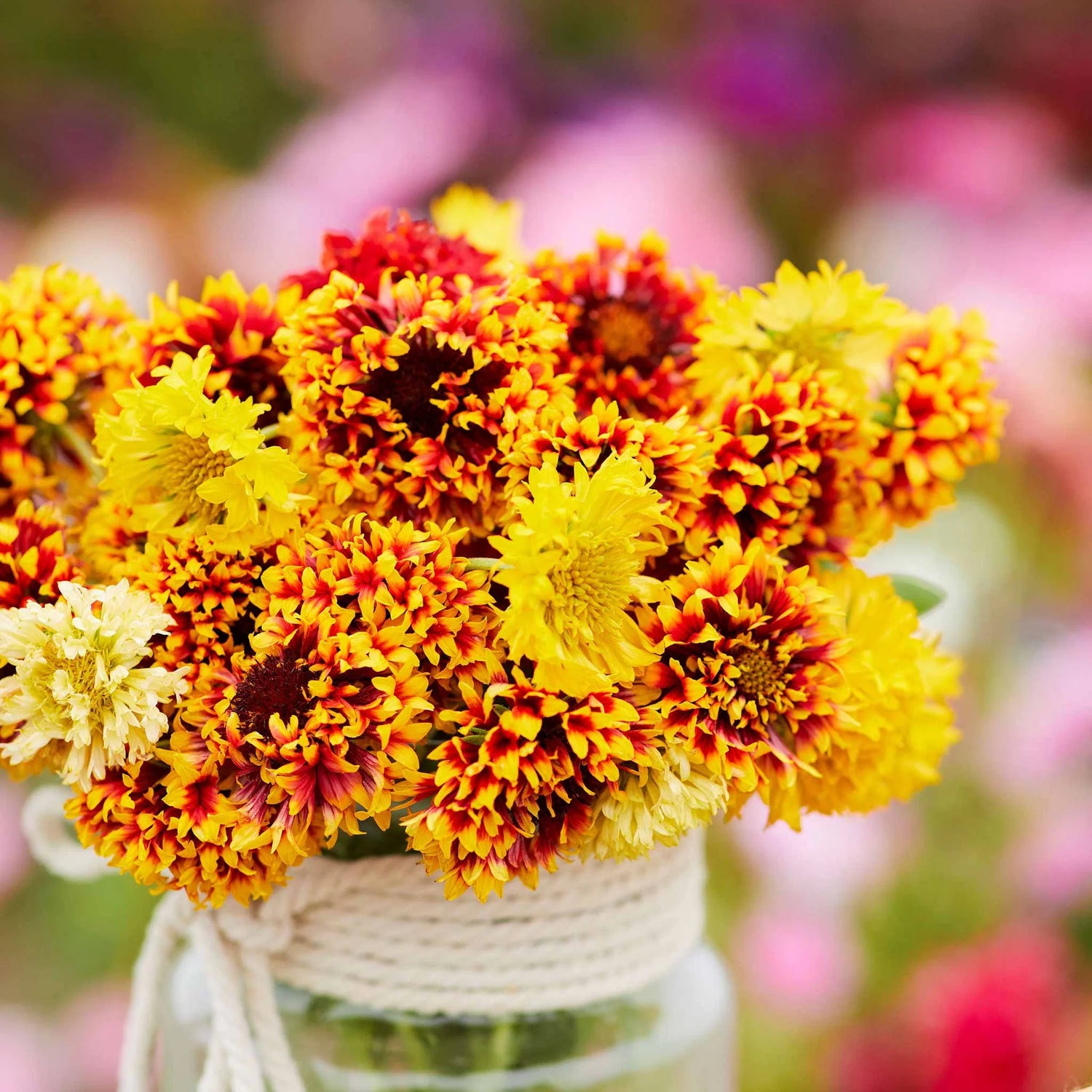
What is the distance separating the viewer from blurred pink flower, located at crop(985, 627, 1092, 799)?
1.09m

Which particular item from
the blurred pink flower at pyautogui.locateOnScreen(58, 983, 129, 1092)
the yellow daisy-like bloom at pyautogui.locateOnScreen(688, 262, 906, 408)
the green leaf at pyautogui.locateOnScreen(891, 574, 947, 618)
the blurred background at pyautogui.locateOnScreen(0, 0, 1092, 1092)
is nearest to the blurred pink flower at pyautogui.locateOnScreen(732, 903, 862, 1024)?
the blurred background at pyautogui.locateOnScreen(0, 0, 1092, 1092)

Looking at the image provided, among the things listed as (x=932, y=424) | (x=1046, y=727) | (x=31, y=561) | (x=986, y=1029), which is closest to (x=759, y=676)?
(x=932, y=424)

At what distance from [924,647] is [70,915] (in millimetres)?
1057

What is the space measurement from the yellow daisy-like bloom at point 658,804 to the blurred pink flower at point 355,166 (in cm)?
105

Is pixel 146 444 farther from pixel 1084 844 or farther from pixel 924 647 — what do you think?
pixel 1084 844

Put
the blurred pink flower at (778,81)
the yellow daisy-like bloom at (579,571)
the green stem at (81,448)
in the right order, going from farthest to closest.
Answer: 1. the blurred pink flower at (778,81)
2. the green stem at (81,448)
3. the yellow daisy-like bloom at (579,571)

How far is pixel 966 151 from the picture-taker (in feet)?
4.48

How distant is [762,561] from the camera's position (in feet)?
1.28

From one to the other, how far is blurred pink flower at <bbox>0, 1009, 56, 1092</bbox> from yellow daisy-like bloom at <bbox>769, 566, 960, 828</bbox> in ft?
3.25

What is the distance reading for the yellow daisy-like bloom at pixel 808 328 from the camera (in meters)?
0.43

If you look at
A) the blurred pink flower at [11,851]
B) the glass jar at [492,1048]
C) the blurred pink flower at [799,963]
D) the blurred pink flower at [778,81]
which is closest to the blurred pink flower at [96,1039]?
the blurred pink flower at [11,851]

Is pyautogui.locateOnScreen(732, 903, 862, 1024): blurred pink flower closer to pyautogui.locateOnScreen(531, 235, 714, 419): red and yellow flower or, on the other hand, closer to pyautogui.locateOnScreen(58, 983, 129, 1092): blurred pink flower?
pyautogui.locateOnScreen(58, 983, 129, 1092): blurred pink flower

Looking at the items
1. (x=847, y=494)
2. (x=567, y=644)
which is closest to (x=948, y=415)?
(x=847, y=494)

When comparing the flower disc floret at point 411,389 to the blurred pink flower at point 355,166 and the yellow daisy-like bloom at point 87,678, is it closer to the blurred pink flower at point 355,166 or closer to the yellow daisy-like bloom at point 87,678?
the yellow daisy-like bloom at point 87,678
